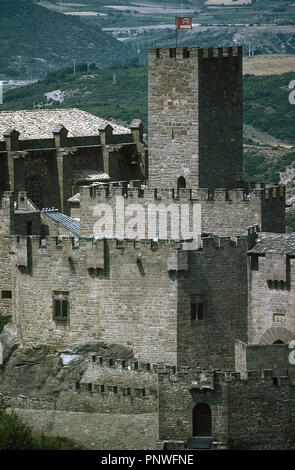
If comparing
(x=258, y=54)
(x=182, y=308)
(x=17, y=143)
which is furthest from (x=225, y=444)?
(x=258, y=54)

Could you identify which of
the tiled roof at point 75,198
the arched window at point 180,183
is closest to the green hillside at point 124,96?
the tiled roof at point 75,198

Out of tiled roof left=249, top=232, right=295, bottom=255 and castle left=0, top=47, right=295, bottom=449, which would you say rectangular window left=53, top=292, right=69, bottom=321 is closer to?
castle left=0, top=47, right=295, bottom=449

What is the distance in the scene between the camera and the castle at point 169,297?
4784 cm

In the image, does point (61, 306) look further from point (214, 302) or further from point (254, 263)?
point (254, 263)

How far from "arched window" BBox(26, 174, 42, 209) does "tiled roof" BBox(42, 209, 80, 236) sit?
6.95m

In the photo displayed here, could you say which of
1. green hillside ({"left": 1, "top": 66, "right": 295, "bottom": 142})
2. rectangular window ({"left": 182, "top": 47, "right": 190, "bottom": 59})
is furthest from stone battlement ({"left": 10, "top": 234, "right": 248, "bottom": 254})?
green hillside ({"left": 1, "top": 66, "right": 295, "bottom": 142})

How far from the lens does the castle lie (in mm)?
47844

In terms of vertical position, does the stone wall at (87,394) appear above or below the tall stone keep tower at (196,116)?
below

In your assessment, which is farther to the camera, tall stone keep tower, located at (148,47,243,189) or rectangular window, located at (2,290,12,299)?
rectangular window, located at (2,290,12,299)

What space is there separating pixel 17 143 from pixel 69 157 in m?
2.96

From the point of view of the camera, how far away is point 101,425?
162 ft

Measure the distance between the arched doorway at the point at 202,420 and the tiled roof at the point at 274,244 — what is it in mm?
7118

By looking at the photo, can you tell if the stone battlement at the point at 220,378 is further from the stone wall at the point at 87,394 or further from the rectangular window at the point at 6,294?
the rectangular window at the point at 6,294

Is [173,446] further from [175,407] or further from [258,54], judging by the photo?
[258,54]
